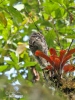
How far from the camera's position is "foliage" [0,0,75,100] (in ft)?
4.13

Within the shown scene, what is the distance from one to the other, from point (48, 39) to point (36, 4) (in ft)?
1.47

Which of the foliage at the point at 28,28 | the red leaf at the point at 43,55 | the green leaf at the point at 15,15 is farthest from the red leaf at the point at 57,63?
the green leaf at the point at 15,15

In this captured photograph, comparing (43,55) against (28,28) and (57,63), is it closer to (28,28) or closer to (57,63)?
(57,63)

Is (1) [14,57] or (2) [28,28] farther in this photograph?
(2) [28,28]

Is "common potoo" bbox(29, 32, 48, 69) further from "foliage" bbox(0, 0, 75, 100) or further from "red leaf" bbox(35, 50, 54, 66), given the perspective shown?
"foliage" bbox(0, 0, 75, 100)

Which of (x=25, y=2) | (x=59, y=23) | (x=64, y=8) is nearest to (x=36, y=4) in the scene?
(x=25, y=2)

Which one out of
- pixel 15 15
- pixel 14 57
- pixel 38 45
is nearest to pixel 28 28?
pixel 15 15

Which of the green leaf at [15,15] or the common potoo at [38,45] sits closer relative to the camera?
the common potoo at [38,45]

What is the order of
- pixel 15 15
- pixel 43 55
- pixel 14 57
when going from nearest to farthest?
pixel 43 55 → pixel 14 57 → pixel 15 15

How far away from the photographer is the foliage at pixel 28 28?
4.13 ft

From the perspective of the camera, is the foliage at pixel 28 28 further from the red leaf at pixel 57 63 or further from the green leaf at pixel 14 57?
the red leaf at pixel 57 63

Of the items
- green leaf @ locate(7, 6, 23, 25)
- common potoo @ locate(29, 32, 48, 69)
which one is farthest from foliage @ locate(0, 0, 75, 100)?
common potoo @ locate(29, 32, 48, 69)

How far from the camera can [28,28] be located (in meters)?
1.42

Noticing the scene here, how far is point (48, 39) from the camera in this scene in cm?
126
